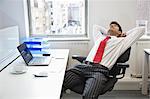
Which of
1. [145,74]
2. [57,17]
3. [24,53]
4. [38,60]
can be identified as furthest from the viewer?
[57,17]

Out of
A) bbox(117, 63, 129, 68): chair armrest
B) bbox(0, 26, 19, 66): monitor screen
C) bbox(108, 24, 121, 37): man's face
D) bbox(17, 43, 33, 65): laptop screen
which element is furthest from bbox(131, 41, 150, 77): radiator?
bbox(0, 26, 19, 66): monitor screen

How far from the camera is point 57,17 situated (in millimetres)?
3447

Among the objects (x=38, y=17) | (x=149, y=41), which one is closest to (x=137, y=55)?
(x=149, y=41)

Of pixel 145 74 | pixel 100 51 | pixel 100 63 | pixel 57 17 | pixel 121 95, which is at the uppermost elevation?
pixel 57 17

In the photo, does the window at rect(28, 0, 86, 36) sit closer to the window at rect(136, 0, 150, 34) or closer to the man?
the man

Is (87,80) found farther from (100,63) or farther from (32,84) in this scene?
(32,84)

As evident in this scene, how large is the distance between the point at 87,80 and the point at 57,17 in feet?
5.14

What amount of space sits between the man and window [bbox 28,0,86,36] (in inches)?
28.7

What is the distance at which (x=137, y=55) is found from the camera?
10.7ft

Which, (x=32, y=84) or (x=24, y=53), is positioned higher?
(x=24, y=53)

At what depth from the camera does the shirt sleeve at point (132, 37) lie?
236 cm

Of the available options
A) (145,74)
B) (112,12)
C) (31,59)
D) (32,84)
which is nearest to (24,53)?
(31,59)

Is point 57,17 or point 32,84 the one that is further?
point 57,17

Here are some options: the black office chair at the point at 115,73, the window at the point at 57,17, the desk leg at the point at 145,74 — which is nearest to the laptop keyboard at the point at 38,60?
the black office chair at the point at 115,73
